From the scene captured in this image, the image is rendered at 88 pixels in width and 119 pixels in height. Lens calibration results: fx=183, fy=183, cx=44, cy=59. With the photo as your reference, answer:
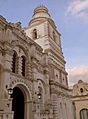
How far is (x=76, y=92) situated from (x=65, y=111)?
13.1 meters

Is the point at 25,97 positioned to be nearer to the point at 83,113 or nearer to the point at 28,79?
the point at 28,79

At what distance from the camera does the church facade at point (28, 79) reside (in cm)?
1702

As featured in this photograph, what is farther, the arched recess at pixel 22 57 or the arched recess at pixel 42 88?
the arched recess at pixel 42 88

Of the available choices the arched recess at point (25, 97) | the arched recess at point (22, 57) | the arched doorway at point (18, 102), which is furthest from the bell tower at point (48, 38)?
the arched doorway at point (18, 102)

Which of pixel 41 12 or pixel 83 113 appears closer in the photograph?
pixel 41 12

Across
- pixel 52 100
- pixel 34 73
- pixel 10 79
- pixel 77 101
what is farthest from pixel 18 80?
pixel 77 101

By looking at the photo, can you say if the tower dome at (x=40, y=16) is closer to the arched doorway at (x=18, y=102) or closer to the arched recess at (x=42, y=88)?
the arched recess at (x=42, y=88)

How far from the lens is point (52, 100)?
23.8 meters

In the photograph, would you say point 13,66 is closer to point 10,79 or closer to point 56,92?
point 10,79

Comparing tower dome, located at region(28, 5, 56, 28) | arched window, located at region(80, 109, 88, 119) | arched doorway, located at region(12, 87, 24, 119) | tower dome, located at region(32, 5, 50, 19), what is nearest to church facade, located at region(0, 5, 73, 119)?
arched doorway, located at region(12, 87, 24, 119)

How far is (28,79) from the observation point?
66.2 ft

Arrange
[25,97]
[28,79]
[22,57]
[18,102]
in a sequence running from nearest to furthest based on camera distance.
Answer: [18,102]
[25,97]
[28,79]
[22,57]

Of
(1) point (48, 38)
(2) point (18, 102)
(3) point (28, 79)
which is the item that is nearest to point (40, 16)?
(1) point (48, 38)

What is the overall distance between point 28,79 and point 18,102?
2.67 metres
